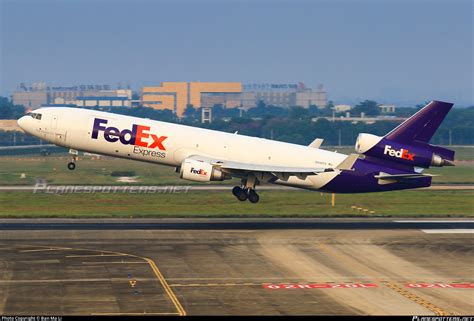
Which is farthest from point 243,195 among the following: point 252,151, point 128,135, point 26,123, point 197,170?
point 26,123

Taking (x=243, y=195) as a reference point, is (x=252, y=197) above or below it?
below

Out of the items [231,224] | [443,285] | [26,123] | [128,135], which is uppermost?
[26,123]

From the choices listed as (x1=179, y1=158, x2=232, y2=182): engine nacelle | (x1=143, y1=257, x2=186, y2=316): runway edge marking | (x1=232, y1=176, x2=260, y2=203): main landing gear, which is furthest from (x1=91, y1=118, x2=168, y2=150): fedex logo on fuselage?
(x1=143, y1=257, x2=186, y2=316): runway edge marking

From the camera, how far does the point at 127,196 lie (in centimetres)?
8144

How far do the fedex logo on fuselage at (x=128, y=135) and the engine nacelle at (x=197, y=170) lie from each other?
10.5ft

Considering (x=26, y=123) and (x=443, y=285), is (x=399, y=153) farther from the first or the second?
(x=26, y=123)

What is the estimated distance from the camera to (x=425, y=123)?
6756cm

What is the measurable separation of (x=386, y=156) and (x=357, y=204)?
9828 mm

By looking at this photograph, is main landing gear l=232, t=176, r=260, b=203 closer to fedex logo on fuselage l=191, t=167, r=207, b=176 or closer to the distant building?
fedex logo on fuselage l=191, t=167, r=207, b=176

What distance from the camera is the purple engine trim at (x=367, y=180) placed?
228 ft

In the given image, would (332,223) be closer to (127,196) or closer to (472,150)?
(127,196)

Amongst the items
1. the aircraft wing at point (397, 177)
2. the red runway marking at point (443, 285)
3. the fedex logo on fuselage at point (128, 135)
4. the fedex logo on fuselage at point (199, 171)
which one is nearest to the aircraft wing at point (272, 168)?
the fedex logo on fuselage at point (199, 171)

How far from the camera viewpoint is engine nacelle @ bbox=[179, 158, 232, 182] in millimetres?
66625

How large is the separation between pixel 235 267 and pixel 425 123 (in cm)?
2437
